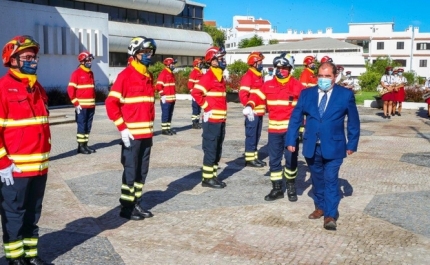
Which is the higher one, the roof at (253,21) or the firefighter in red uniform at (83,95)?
the roof at (253,21)

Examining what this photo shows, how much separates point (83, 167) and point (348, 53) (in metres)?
60.5

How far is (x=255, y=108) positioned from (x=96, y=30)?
21157 millimetres

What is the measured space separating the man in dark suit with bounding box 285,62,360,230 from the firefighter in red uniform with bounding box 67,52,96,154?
21.9 feet

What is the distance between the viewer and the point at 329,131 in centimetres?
636

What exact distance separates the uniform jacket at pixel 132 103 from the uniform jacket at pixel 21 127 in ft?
5.08

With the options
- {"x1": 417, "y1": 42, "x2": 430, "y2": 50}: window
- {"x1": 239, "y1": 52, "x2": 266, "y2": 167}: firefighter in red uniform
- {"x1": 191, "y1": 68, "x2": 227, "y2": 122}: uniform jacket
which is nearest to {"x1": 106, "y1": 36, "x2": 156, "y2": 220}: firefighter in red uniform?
{"x1": 191, "y1": 68, "x2": 227, "y2": 122}: uniform jacket

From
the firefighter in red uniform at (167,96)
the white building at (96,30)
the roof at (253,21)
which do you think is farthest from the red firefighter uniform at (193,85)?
the roof at (253,21)

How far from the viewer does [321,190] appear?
22.2 feet

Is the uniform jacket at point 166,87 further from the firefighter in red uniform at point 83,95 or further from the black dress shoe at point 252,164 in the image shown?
the black dress shoe at point 252,164

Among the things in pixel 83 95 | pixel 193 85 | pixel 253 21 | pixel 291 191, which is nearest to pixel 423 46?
pixel 253 21

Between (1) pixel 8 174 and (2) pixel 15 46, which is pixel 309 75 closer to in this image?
(2) pixel 15 46

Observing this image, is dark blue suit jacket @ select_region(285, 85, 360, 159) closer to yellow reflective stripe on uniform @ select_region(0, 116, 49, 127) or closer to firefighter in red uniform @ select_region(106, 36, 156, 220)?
firefighter in red uniform @ select_region(106, 36, 156, 220)

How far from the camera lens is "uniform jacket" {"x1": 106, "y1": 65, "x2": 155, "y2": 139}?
6.58 metres

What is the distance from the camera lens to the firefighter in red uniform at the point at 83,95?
38.8ft
